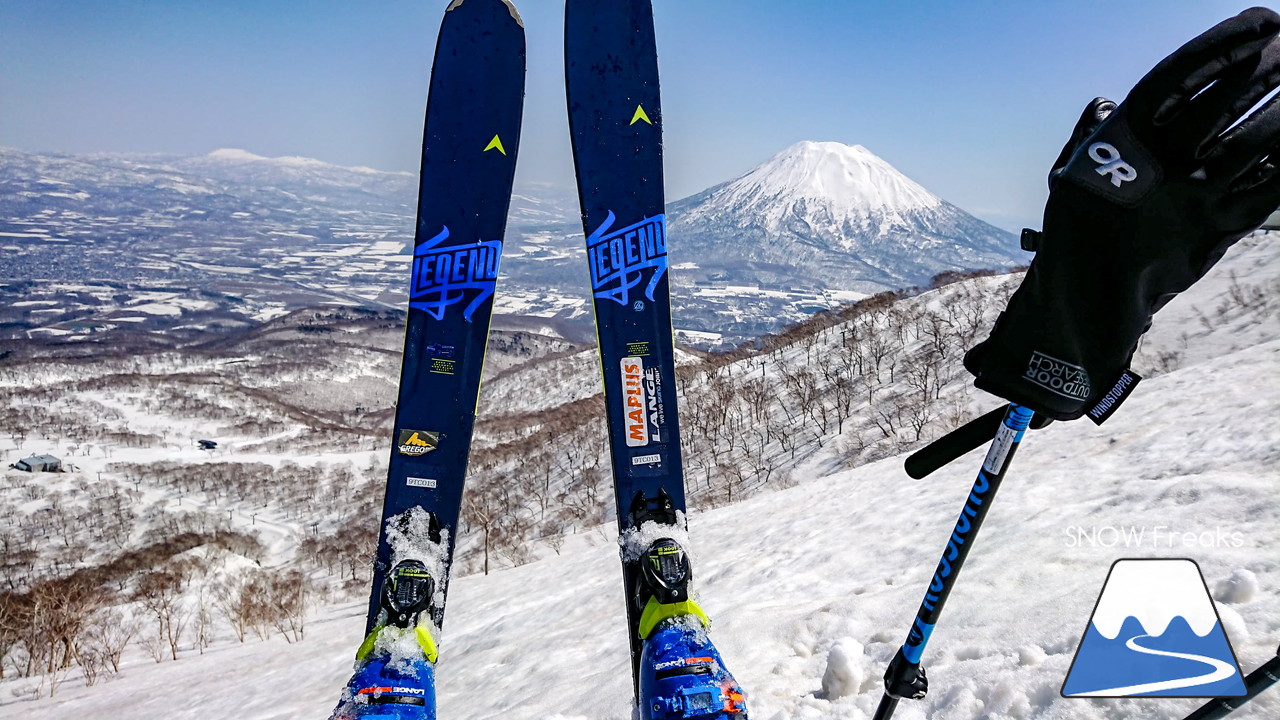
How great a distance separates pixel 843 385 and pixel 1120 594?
46.3 meters

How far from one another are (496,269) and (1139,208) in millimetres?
5079

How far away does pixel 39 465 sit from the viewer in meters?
90.9

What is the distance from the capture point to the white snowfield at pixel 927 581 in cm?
293

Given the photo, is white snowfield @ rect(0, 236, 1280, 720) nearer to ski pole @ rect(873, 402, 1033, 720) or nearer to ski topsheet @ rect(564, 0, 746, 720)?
ski pole @ rect(873, 402, 1033, 720)

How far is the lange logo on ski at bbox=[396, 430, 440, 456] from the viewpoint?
524 cm

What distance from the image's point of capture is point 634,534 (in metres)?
4.60

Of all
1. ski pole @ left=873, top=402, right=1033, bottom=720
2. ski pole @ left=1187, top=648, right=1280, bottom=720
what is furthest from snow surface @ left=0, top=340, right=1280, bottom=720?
ski pole @ left=873, top=402, right=1033, bottom=720

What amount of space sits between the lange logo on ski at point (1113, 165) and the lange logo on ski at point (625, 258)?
4189 millimetres

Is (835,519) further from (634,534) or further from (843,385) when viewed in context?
(843,385)

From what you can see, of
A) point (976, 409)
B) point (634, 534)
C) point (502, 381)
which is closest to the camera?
point (634, 534)

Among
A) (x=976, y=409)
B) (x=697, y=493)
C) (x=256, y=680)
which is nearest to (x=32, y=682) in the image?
(x=256, y=680)

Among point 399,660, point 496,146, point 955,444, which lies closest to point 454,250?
point 496,146

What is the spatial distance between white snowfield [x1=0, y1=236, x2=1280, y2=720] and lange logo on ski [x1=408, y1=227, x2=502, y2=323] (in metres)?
3.23

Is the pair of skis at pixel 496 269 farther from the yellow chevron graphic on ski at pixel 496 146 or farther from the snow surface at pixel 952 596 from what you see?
the snow surface at pixel 952 596
